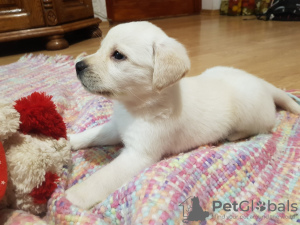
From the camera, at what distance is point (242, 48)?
9.32ft

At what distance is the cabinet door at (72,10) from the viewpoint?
2971 mm

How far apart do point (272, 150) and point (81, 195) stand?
801 mm

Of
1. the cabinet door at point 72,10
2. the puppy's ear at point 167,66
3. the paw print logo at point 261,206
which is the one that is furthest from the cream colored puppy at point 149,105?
the cabinet door at point 72,10

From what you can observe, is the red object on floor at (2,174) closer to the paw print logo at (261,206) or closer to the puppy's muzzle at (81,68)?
the puppy's muzzle at (81,68)

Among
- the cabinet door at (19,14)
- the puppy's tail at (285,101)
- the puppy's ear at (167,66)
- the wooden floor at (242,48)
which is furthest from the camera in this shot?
the cabinet door at (19,14)

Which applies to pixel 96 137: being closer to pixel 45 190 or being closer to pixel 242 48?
pixel 45 190

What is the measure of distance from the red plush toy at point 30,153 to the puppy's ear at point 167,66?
359 mm

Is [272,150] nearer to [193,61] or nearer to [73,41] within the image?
[193,61]

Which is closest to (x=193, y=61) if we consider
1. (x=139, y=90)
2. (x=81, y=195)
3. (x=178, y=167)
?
(x=139, y=90)

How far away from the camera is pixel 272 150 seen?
1.13 m

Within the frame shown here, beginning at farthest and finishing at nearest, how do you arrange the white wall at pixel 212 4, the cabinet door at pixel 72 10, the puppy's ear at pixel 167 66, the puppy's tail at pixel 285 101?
the white wall at pixel 212 4 < the cabinet door at pixel 72 10 < the puppy's tail at pixel 285 101 < the puppy's ear at pixel 167 66

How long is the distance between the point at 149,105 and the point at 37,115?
398 mm

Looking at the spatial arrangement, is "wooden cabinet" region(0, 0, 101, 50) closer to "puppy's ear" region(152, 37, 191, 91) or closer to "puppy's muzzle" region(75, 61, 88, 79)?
"puppy's muzzle" region(75, 61, 88, 79)

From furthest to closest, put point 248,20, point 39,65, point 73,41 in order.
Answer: point 248,20, point 73,41, point 39,65
